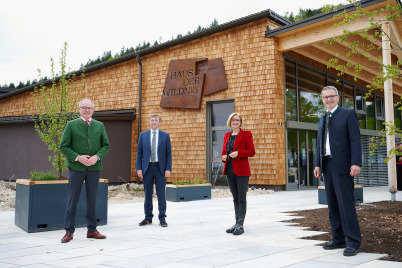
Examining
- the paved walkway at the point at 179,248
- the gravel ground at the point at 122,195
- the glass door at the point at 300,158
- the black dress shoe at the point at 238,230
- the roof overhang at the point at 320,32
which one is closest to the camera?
the paved walkway at the point at 179,248

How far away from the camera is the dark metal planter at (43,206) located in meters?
5.21

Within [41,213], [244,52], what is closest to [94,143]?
[41,213]

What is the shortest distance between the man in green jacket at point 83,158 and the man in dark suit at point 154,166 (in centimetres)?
87

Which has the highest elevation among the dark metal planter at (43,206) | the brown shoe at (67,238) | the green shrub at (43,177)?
the green shrub at (43,177)

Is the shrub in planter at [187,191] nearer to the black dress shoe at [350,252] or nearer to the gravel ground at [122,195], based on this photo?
the gravel ground at [122,195]

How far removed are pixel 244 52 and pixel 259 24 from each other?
1120 mm

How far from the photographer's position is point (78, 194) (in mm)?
4750

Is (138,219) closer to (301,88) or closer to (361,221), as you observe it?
(361,221)

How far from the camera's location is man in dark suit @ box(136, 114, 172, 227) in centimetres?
573

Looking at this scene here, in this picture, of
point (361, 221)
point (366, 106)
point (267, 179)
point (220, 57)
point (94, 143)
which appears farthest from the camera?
point (366, 106)

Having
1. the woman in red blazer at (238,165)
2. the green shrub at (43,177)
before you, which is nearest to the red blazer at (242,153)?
the woman in red blazer at (238,165)

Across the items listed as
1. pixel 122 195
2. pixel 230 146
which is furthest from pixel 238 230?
pixel 122 195

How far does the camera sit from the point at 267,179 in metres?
12.5

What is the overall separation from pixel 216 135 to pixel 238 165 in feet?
29.4
